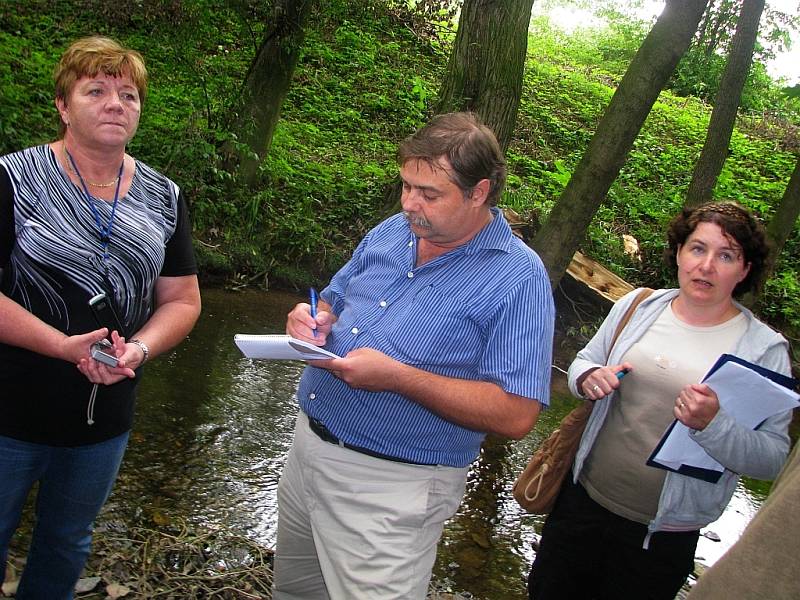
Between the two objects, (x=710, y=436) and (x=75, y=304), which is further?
(x=710, y=436)

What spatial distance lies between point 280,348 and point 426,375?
1.53 feet

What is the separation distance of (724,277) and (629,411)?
2.02ft

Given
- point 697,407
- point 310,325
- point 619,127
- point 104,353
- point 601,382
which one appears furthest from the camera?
point 619,127

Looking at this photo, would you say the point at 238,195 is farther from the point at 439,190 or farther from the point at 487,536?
the point at 439,190

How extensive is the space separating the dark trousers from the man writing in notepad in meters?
0.64

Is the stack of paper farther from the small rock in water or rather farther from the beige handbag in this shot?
the small rock in water

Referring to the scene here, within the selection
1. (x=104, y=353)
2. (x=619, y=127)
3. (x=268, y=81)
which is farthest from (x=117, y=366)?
(x=268, y=81)

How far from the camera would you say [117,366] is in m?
2.34

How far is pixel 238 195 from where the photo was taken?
856 centimetres

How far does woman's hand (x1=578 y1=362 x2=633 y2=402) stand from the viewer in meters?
2.79

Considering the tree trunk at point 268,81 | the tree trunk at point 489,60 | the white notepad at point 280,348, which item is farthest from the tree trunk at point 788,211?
the white notepad at point 280,348

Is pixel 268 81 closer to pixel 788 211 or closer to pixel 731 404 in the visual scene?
pixel 788 211

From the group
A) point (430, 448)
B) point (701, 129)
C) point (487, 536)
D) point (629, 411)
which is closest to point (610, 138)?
point (487, 536)

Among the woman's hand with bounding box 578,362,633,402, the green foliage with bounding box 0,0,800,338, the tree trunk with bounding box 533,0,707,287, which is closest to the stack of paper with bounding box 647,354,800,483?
the woman's hand with bounding box 578,362,633,402
